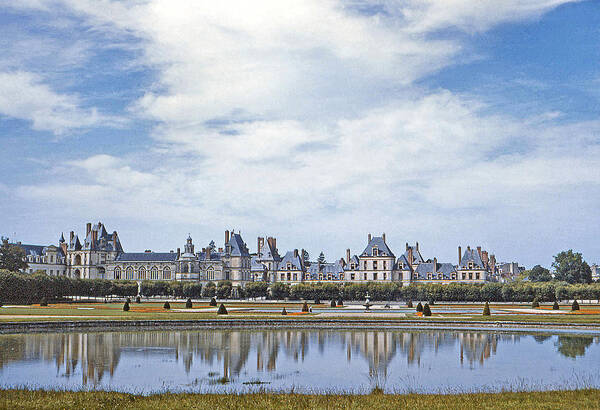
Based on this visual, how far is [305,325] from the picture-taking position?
116 ft

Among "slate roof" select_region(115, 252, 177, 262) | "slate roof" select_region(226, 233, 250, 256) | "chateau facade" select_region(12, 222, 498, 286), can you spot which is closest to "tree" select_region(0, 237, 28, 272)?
"chateau facade" select_region(12, 222, 498, 286)

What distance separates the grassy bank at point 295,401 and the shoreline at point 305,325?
18.7m

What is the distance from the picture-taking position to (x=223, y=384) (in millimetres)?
17500

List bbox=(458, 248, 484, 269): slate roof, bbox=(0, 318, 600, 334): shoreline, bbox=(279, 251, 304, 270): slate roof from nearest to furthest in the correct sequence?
bbox=(0, 318, 600, 334): shoreline, bbox=(458, 248, 484, 269): slate roof, bbox=(279, 251, 304, 270): slate roof

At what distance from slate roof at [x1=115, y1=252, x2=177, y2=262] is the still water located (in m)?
98.4

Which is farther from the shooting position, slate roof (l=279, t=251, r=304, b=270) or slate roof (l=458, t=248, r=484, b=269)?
slate roof (l=279, t=251, r=304, b=270)

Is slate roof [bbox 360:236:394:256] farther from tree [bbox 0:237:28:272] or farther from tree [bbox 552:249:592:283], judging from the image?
tree [bbox 0:237:28:272]

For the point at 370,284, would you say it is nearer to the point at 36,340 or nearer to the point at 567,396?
the point at 36,340

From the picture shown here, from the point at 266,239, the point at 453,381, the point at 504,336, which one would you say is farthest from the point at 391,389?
the point at 266,239

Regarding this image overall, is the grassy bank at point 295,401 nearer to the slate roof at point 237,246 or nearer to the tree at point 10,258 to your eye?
the tree at point 10,258

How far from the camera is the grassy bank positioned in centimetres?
1377

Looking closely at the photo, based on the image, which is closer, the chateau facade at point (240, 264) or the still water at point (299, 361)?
the still water at point (299, 361)

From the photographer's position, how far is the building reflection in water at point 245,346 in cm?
2131

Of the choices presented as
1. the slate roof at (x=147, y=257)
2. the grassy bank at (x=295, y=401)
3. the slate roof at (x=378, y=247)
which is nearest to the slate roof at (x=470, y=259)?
the slate roof at (x=378, y=247)
